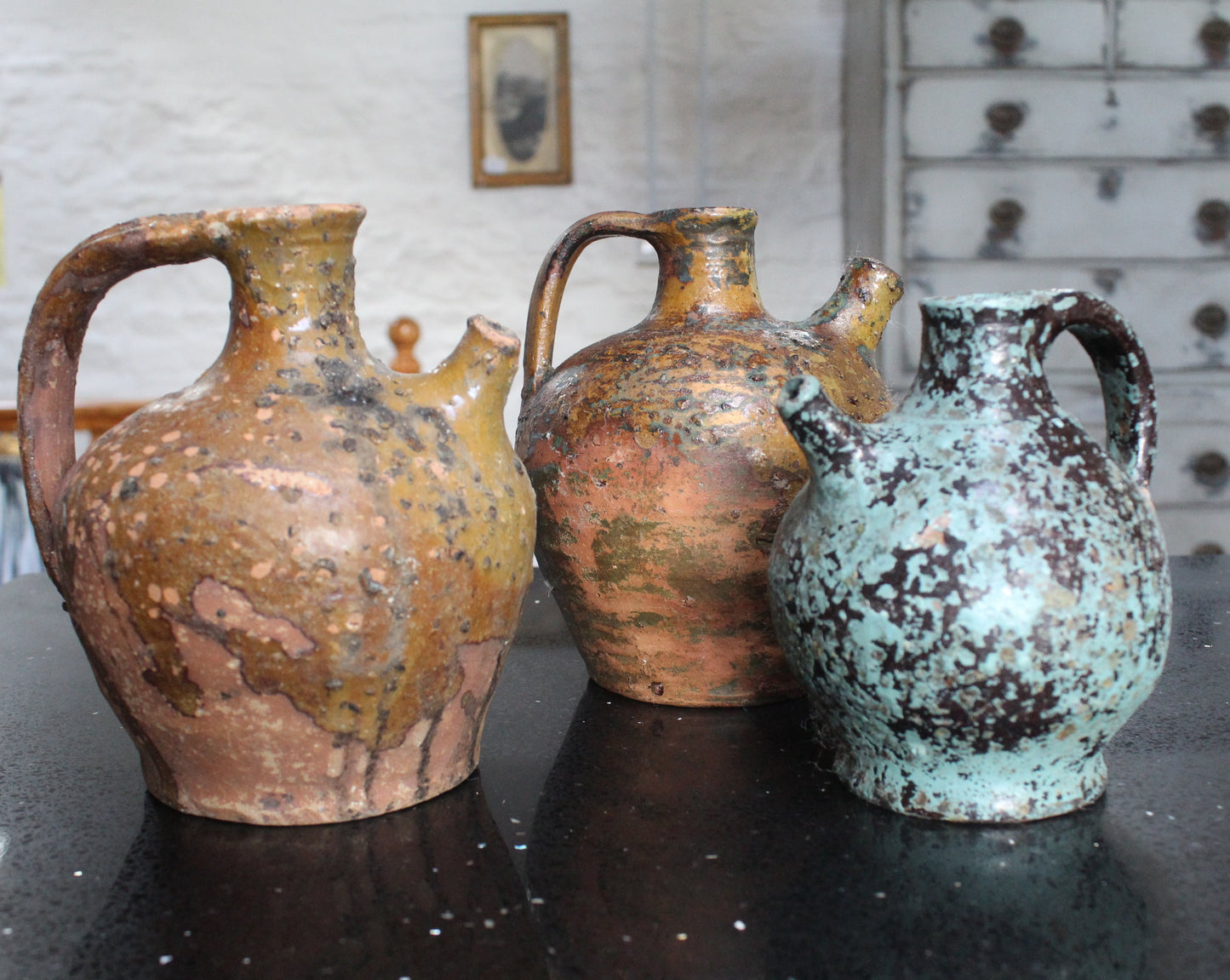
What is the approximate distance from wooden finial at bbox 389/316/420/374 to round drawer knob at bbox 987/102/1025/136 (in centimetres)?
127

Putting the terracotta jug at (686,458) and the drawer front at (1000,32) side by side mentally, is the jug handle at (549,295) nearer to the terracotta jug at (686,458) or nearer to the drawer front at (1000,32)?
the terracotta jug at (686,458)

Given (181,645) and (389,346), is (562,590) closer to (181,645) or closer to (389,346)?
→ (181,645)

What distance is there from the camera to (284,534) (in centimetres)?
79

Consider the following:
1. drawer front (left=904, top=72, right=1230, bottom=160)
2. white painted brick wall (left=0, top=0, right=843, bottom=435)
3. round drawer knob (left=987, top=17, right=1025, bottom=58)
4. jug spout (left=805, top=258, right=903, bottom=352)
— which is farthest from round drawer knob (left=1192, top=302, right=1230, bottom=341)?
jug spout (left=805, top=258, right=903, bottom=352)

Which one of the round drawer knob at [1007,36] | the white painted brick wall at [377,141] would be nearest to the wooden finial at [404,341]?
the white painted brick wall at [377,141]

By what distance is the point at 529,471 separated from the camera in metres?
1.13

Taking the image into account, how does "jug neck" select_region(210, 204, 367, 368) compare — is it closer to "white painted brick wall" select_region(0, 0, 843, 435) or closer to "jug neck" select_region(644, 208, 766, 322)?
"jug neck" select_region(644, 208, 766, 322)

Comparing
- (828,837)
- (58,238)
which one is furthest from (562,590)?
(58,238)

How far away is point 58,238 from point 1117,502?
2637mm

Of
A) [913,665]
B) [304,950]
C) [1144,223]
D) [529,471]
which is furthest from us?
[1144,223]

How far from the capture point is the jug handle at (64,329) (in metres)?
0.85

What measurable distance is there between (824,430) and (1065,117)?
1812 millimetres

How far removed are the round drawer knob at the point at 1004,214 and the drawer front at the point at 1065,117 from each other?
83 mm

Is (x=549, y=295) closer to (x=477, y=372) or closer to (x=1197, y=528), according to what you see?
(x=477, y=372)
